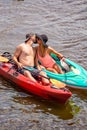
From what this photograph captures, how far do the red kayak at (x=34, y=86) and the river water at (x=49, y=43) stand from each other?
252 millimetres

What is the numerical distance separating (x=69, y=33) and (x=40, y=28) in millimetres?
1393

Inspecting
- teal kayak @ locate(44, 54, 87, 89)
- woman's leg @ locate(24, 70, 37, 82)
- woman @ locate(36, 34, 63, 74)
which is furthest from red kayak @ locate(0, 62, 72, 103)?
woman @ locate(36, 34, 63, 74)

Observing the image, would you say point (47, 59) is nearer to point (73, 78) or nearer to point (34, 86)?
point (73, 78)

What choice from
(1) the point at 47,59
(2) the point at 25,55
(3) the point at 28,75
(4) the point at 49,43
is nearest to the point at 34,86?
(3) the point at 28,75

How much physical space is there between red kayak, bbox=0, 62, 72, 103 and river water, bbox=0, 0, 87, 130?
252mm

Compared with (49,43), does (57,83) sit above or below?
below

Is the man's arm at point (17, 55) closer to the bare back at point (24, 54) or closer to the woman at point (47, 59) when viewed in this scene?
the bare back at point (24, 54)

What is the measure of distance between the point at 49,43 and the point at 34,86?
Result: 544cm

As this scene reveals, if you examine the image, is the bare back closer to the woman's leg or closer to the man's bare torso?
the man's bare torso

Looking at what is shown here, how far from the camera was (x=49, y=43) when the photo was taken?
1436 centimetres

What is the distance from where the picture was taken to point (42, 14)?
1894 cm

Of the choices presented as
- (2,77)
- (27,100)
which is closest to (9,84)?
(2,77)

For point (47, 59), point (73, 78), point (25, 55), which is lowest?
point (73, 78)

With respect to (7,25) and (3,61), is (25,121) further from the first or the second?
(7,25)
